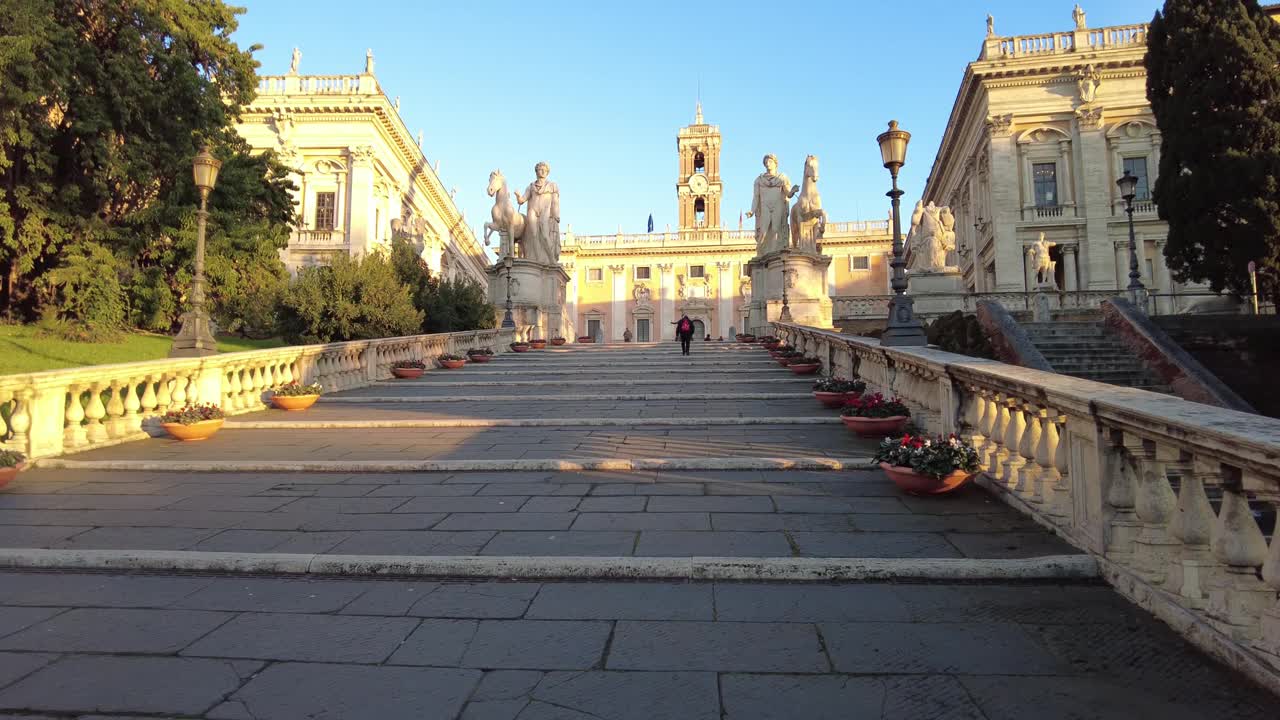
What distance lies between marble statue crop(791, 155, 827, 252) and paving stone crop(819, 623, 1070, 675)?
1827cm

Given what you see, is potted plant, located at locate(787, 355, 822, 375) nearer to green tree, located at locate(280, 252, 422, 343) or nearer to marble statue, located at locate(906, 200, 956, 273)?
green tree, located at locate(280, 252, 422, 343)

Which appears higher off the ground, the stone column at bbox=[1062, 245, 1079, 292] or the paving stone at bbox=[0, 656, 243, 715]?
the stone column at bbox=[1062, 245, 1079, 292]

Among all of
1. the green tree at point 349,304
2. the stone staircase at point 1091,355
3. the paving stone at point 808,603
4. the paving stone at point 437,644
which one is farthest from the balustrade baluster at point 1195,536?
the green tree at point 349,304

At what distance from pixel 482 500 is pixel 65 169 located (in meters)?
19.4

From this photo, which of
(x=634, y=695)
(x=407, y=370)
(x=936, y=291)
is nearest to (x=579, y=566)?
(x=634, y=695)

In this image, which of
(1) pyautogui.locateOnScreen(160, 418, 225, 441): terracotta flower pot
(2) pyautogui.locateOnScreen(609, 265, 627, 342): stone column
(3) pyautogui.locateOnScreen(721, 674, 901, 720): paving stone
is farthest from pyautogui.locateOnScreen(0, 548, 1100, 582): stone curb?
(2) pyautogui.locateOnScreen(609, 265, 627, 342): stone column

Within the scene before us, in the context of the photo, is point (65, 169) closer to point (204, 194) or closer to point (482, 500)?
point (204, 194)

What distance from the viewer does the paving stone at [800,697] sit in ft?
6.52

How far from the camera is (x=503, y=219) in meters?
20.9

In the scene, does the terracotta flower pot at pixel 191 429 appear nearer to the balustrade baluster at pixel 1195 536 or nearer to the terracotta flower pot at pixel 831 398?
the terracotta flower pot at pixel 831 398

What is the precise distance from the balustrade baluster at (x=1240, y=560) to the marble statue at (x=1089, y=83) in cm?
3722

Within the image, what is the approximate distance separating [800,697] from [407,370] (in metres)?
12.2

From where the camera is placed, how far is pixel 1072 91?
103 ft

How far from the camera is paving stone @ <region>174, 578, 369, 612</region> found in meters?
2.84
